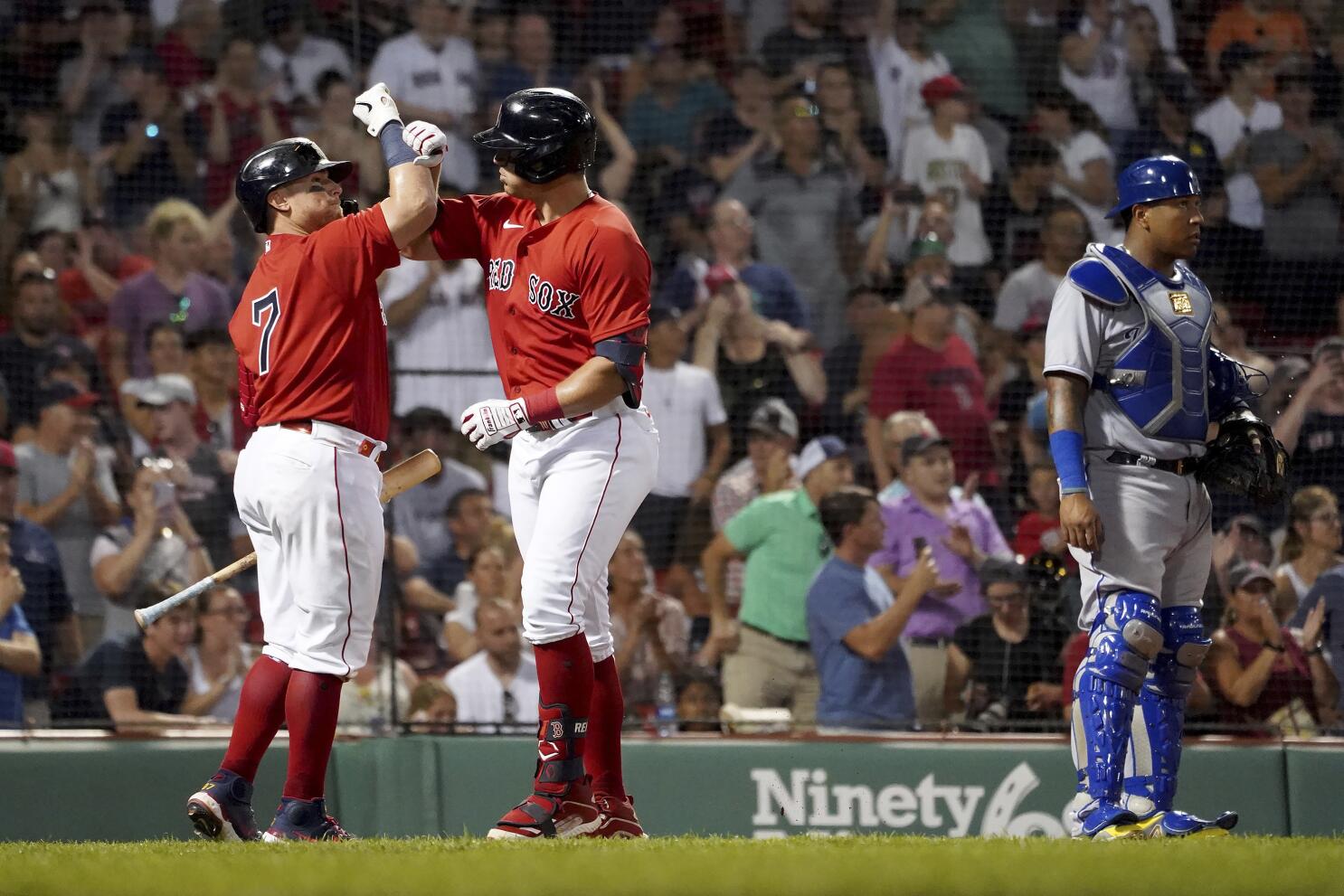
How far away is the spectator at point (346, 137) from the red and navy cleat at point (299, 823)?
4051 millimetres

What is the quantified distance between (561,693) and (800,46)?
589 cm

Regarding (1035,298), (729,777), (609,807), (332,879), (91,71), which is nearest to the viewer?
(332,879)

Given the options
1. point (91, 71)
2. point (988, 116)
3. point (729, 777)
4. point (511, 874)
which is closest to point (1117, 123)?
point (988, 116)

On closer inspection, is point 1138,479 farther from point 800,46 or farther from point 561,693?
point 800,46

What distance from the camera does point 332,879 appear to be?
3781 mm

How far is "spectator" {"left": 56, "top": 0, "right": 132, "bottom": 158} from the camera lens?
934 cm

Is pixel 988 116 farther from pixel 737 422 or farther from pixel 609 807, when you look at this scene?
pixel 609 807

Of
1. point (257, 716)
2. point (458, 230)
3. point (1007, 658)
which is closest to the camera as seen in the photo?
point (257, 716)

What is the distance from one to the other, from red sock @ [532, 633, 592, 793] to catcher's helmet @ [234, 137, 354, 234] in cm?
154

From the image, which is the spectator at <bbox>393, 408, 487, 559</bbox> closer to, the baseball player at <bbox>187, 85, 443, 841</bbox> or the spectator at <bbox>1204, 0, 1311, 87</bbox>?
the baseball player at <bbox>187, 85, 443, 841</bbox>

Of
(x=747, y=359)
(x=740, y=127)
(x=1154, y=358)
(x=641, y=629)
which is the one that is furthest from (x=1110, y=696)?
(x=740, y=127)

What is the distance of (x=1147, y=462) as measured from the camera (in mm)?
5273

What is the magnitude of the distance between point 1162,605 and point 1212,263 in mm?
3742

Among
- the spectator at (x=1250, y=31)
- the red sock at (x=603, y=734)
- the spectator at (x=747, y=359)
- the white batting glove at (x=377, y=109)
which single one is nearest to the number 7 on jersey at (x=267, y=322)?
the white batting glove at (x=377, y=109)
